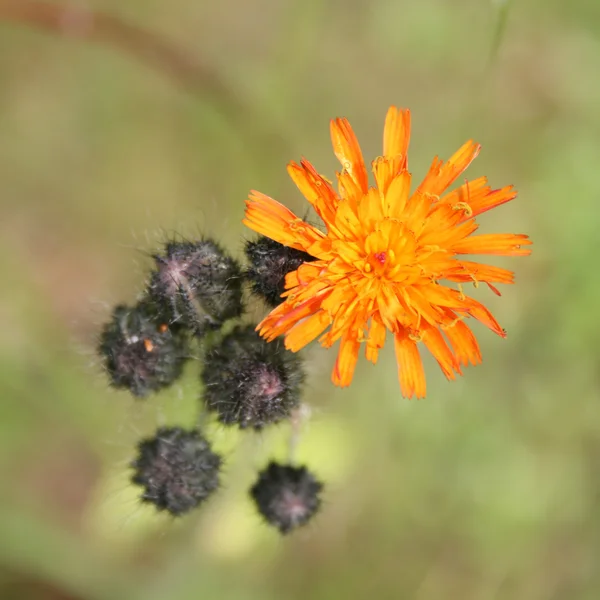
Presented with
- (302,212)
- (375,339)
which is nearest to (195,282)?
(375,339)

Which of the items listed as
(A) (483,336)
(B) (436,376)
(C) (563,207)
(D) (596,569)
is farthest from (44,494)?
(C) (563,207)

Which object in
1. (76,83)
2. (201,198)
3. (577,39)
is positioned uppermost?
(577,39)

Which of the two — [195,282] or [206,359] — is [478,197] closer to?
[195,282]

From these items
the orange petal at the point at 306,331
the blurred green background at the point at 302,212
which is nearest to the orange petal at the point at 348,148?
the orange petal at the point at 306,331

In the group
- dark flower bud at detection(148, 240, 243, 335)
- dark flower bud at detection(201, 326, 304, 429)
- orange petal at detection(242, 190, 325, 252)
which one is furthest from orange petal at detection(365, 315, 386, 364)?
dark flower bud at detection(148, 240, 243, 335)

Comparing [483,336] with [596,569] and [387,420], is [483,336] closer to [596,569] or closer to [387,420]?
[387,420]
